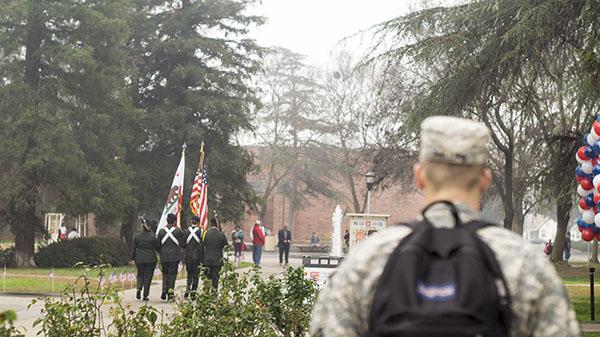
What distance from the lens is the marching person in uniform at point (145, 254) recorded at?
21156 mm

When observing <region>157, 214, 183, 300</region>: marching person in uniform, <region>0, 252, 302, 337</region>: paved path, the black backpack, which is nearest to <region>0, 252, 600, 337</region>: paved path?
<region>0, 252, 302, 337</region>: paved path

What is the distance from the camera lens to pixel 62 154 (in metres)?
35.4

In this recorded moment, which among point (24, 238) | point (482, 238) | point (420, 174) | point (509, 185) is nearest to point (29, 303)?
point (420, 174)

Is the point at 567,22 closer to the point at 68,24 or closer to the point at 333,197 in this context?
the point at 68,24

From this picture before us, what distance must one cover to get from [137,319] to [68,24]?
96.7 feet

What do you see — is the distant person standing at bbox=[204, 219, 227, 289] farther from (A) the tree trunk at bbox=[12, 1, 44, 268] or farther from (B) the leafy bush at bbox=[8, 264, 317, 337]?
(A) the tree trunk at bbox=[12, 1, 44, 268]

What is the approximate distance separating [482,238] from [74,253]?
3434 cm

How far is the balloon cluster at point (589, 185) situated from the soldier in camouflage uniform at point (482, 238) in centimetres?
1331

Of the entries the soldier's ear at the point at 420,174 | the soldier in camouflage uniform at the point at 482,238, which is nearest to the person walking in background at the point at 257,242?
the soldier's ear at the point at 420,174

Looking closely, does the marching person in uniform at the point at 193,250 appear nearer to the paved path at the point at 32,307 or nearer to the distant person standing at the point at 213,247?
the paved path at the point at 32,307

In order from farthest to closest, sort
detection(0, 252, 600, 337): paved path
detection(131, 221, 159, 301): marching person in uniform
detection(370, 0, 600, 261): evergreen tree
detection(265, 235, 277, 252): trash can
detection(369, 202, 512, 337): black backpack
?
detection(265, 235, 277, 252): trash can, detection(131, 221, 159, 301): marching person in uniform, detection(370, 0, 600, 261): evergreen tree, detection(0, 252, 600, 337): paved path, detection(369, 202, 512, 337): black backpack

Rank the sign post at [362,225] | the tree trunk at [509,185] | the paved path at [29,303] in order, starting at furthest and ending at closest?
the tree trunk at [509,185]
the sign post at [362,225]
the paved path at [29,303]

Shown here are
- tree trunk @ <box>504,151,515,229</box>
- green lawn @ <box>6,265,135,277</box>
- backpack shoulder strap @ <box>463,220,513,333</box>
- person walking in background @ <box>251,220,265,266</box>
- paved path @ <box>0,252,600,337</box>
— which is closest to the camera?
backpack shoulder strap @ <box>463,220,513,333</box>

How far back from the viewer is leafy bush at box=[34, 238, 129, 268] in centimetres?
3669
